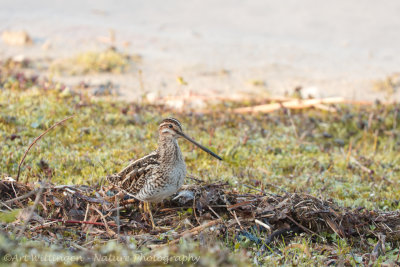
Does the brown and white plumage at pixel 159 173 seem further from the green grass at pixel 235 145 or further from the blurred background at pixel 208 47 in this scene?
the blurred background at pixel 208 47

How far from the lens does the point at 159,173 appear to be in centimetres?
528

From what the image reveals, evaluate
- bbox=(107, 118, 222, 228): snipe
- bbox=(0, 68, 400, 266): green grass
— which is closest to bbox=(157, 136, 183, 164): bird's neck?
bbox=(107, 118, 222, 228): snipe

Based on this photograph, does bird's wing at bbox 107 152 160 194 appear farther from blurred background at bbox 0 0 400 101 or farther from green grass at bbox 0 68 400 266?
blurred background at bbox 0 0 400 101

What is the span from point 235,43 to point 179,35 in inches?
70.2

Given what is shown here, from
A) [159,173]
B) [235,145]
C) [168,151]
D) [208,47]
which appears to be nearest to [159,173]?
[159,173]

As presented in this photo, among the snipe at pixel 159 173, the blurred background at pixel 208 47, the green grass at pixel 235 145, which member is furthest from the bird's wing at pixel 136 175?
the blurred background at pixel 208 47

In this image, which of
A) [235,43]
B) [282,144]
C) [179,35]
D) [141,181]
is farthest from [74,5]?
[141,181]

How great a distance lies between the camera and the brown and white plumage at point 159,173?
17.1 feet

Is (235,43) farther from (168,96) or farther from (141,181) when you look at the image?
(141,181)

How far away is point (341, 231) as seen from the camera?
5148 mm

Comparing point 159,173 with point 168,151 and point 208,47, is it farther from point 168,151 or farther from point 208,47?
point 208,47

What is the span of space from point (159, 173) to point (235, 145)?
2868 millimetres

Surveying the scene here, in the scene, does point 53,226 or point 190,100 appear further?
point 190,100

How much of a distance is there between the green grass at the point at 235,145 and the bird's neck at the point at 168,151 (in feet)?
3.44
